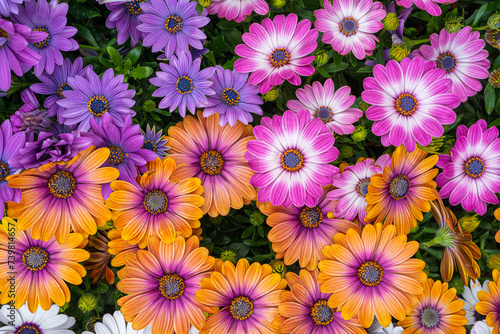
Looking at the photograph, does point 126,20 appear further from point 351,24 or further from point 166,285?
point 166,285

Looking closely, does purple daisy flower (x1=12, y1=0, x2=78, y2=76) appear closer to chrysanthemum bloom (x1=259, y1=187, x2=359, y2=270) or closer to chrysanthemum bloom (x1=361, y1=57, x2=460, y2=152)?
chrysanthemum bloom (x1=259, y1=187, x2=359, y2=270)

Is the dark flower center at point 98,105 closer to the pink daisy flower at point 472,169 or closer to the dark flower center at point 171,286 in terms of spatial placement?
the dark flower center at point 171,286

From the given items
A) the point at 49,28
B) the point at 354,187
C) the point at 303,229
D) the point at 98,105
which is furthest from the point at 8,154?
the point at 354,187

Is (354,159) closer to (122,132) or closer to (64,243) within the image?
(122,132)

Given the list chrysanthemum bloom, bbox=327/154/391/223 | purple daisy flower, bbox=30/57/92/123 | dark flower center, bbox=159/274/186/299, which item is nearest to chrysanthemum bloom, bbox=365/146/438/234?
chrysanthemum bloom, bbox=327/154/391/223

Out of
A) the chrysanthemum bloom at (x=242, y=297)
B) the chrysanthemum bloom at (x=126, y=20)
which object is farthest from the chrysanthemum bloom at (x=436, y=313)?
the chrysanthemum bloom at (x=126, y=20)

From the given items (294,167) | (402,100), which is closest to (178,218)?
(294,167)

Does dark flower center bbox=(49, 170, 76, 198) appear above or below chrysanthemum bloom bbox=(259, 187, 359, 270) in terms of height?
below
